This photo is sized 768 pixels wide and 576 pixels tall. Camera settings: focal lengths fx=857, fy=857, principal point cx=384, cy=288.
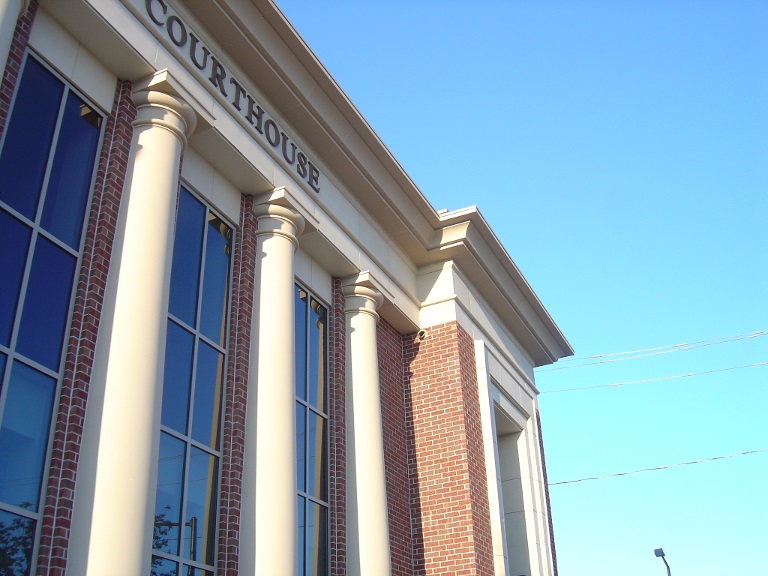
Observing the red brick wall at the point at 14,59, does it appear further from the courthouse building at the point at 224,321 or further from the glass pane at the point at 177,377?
the glass pane at the point at 177,377

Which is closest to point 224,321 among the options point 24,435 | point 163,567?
point 163,567

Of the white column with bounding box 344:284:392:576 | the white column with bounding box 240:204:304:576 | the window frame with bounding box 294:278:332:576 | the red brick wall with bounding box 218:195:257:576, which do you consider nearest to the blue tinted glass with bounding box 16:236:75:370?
the red brick wall with bounding box 218:195:257:576

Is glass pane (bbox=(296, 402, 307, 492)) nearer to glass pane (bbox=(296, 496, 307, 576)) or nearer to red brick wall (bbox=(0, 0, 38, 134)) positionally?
glass pane (bbox=(296, 496, 307, 576))

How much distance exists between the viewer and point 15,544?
23.9 ft

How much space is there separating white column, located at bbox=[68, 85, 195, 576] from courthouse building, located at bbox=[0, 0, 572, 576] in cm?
2

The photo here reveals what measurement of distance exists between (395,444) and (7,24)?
30.6 ft

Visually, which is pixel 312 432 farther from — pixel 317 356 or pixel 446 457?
pixel 446 457

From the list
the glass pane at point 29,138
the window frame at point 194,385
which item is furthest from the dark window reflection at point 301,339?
the glass pane at point 29,138

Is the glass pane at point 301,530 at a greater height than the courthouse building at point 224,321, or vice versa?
the courthouse building at point 224,321

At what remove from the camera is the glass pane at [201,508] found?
9.50 metres

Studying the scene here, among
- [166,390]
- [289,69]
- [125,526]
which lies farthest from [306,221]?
[125,526]

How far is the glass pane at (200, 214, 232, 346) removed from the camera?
10922mm

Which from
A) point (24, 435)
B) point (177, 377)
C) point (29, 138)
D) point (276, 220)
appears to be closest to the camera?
point (24, 435)

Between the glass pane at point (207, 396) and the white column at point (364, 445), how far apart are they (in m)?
3.05
